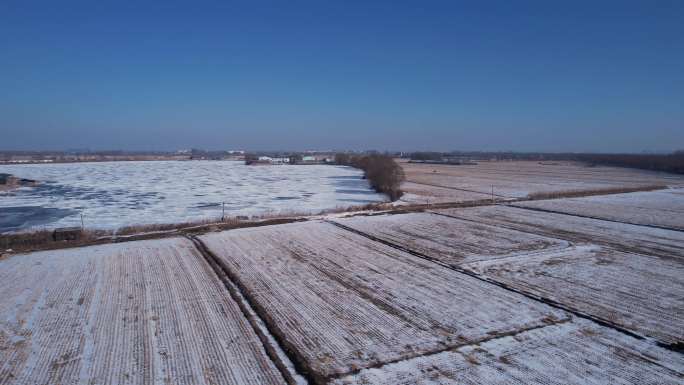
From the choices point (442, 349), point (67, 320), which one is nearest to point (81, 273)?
point (67, 320)

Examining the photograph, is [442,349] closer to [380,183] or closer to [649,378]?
[649,378]

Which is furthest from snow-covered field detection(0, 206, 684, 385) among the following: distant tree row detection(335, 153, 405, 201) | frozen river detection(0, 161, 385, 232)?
distant tree row detection(335, 153, 405, 201)

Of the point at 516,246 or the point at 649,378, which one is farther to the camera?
the point at 516,246

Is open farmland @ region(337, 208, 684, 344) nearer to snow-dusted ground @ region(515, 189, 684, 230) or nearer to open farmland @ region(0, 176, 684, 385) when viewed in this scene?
open farmland @ region(0, 176, 684, 385)

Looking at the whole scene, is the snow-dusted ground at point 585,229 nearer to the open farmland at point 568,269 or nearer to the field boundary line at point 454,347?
the open farmland at point 568,269

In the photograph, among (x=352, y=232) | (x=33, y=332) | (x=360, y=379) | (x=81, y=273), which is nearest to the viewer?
(x=360, y=379)

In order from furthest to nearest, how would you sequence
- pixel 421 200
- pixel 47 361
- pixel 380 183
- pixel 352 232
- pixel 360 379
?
pixel 380 183, pixel 421 200, pixel 352 232, pixel 47 361, pixel 360 379
